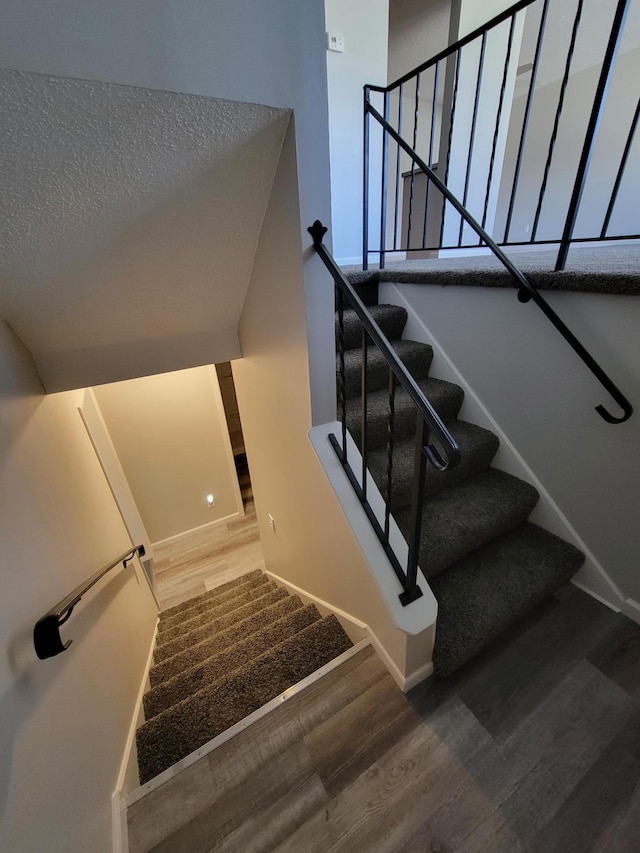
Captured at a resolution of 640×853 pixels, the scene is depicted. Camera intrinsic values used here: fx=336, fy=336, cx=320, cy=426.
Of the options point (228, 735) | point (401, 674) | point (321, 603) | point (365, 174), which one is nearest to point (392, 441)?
point (401, 674)

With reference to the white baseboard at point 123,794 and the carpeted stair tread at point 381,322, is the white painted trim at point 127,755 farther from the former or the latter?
the carpeted stair tread at point 381,322

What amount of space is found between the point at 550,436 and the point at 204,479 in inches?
138

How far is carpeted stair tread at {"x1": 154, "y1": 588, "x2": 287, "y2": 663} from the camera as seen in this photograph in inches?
84.7

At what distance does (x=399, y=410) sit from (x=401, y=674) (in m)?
1.09

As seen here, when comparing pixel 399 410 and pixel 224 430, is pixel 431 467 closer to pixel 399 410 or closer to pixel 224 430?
pixel 399 410

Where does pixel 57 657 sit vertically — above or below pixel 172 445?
below

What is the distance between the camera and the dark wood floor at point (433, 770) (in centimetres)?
92

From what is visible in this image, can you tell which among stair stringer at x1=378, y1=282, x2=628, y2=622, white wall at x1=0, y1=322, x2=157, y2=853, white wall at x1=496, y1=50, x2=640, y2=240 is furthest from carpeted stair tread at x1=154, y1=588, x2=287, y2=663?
white wall at x1=496, y1=50, x2=640, y2=240

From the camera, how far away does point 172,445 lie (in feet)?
11.9

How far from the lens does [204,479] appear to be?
13.1 ft

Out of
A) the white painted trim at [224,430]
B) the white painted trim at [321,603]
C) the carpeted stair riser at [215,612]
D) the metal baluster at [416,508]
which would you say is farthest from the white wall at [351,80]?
the carpeted stair riser at [215,612]

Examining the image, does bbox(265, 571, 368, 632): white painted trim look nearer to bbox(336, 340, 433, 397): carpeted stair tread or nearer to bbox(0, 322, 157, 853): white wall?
bbox(0, 322, 157, 853): white wall

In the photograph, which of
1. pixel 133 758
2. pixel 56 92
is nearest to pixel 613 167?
pixel 56 92

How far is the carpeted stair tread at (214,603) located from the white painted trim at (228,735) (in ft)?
5.29
